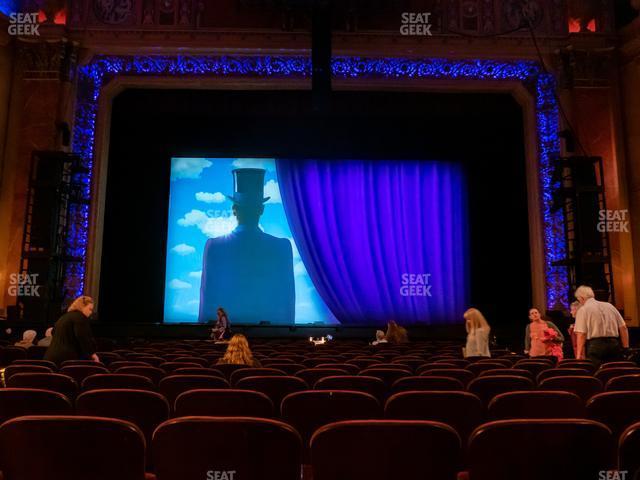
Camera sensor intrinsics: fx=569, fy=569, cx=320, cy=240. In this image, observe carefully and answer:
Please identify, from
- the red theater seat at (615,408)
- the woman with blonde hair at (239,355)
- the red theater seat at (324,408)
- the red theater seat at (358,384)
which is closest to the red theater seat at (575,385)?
the red theater seat at (615,408)

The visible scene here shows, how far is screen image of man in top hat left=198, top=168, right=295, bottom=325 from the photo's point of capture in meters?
16.3

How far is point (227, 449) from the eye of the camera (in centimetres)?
201

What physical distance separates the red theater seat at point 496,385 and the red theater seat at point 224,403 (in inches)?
61.3

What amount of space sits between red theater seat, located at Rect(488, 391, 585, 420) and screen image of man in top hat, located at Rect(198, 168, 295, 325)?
13562mm

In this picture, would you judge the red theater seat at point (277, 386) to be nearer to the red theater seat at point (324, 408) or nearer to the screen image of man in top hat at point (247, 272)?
the red theater seat at point (324, 408)

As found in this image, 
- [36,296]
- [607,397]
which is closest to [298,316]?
[36,296]

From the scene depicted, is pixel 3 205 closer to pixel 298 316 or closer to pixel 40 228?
pixel 40 228

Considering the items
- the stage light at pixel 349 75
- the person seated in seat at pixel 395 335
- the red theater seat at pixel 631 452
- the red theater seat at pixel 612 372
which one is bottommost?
the red theater seat at pixel 631 452

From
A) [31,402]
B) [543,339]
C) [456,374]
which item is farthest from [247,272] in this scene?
[31,402]

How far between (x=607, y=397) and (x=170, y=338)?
12.5 meters

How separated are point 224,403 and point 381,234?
14.7 meters

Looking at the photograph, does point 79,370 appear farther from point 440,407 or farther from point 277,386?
point 440,407

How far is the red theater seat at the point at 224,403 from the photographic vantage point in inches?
117

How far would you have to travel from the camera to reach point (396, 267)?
17.1 meters
